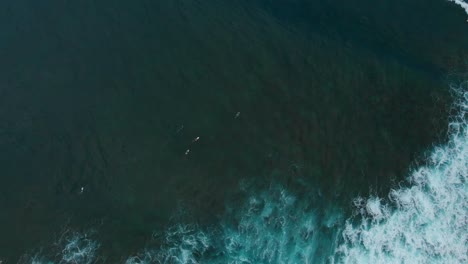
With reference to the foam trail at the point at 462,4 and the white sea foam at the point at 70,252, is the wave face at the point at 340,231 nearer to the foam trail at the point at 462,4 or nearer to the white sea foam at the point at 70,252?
the white sea foam at the point at 70,252

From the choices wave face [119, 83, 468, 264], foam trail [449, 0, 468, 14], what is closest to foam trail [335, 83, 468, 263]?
wave face [119, 83, 468, 264]

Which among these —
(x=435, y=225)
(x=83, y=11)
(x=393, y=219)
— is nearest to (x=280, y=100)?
(x=393, y=219)

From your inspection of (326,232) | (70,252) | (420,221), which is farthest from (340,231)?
(70,252)

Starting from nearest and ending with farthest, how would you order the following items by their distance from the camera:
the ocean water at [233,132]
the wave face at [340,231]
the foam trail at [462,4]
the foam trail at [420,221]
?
the wave face at [340,231]
the ocean water at [233,132]
the foam trail at [420,221]
the foam trail at [462,4]

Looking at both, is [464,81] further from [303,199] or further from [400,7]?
[303,199]

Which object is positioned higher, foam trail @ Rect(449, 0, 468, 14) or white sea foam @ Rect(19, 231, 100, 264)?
foam trail @ Rect(449, 0, 468, 14)

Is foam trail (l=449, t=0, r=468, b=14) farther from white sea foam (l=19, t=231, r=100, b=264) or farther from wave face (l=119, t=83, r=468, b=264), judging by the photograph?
white sea foam (l=19, t=231, r=100, b=264)

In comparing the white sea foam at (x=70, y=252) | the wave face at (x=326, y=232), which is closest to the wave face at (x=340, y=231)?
the wave face at (x=326, y=232)
